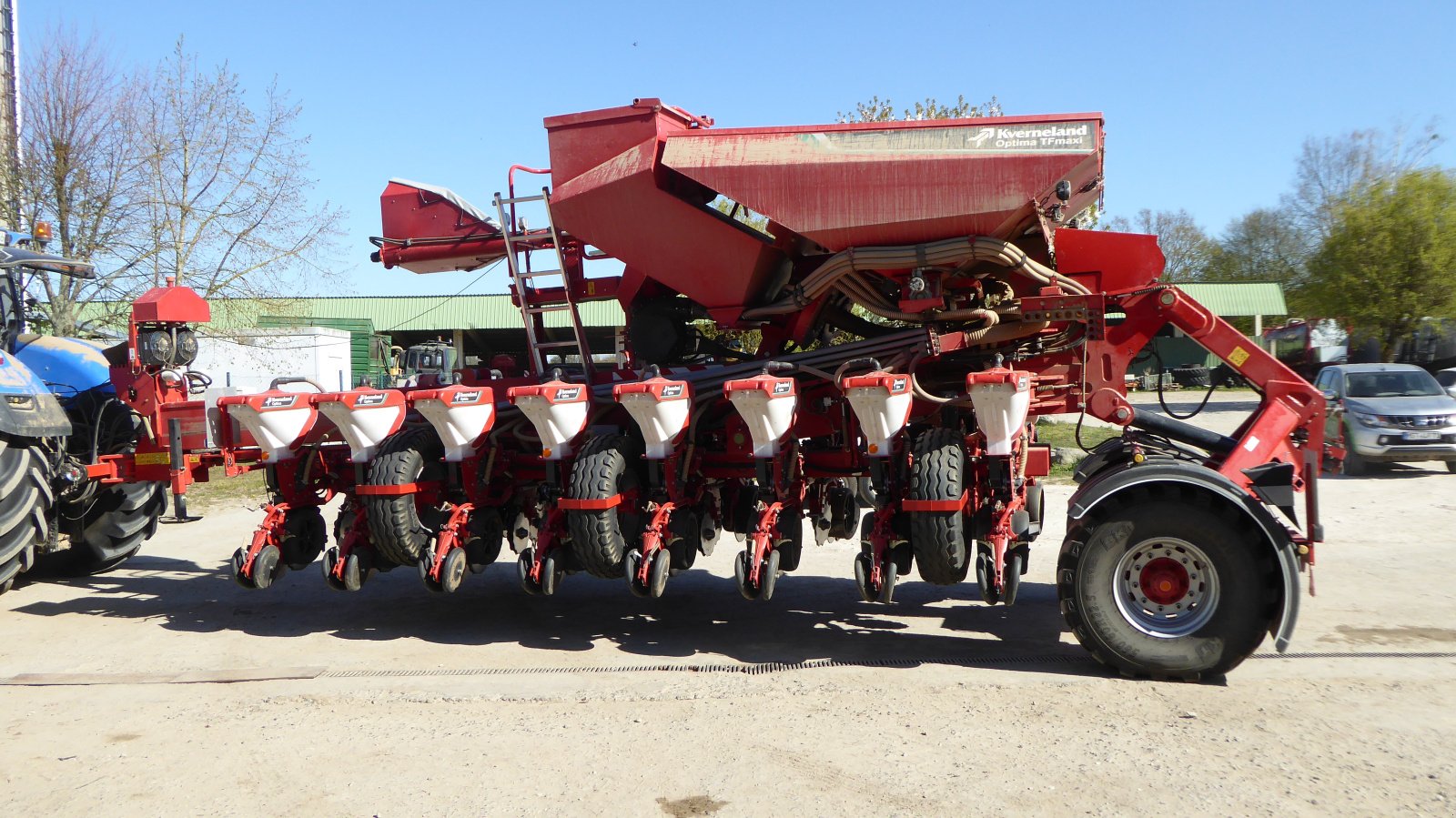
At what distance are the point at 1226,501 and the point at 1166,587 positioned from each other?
1.72 ft

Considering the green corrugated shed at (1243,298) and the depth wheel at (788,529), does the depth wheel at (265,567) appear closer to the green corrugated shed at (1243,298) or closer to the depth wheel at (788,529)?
the depth wheel at (788,529)

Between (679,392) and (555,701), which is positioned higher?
(679,392)

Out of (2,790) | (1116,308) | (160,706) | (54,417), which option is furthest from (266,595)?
(1116,308)

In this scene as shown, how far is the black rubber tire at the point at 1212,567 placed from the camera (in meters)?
4.84

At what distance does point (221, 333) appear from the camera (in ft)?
56.7

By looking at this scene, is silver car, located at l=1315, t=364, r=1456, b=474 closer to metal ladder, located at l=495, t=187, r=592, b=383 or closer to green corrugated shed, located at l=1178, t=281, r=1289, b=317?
metal ladder, located at l=495, t=187, r=592, b=383

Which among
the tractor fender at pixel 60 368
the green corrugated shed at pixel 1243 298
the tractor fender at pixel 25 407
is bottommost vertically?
the tractor fender at pixel 25 407

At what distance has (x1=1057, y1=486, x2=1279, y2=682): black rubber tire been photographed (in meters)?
4.84

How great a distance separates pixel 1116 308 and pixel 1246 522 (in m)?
1.51

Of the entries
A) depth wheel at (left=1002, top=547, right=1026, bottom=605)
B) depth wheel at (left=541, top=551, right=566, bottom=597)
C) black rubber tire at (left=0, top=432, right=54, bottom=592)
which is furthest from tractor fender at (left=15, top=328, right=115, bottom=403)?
depth wheel at (left=1002, top=547, right=1026, bottom=605)

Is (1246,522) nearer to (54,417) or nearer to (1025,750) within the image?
(1025,750)

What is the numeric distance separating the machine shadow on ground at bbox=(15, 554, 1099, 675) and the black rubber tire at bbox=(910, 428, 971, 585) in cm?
52

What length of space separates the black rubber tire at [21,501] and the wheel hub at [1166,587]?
6.85 metres

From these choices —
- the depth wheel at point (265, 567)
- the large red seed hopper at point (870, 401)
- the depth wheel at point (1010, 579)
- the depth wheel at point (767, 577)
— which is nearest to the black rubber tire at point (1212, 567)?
the large red seed hopper at point (870, 401)
